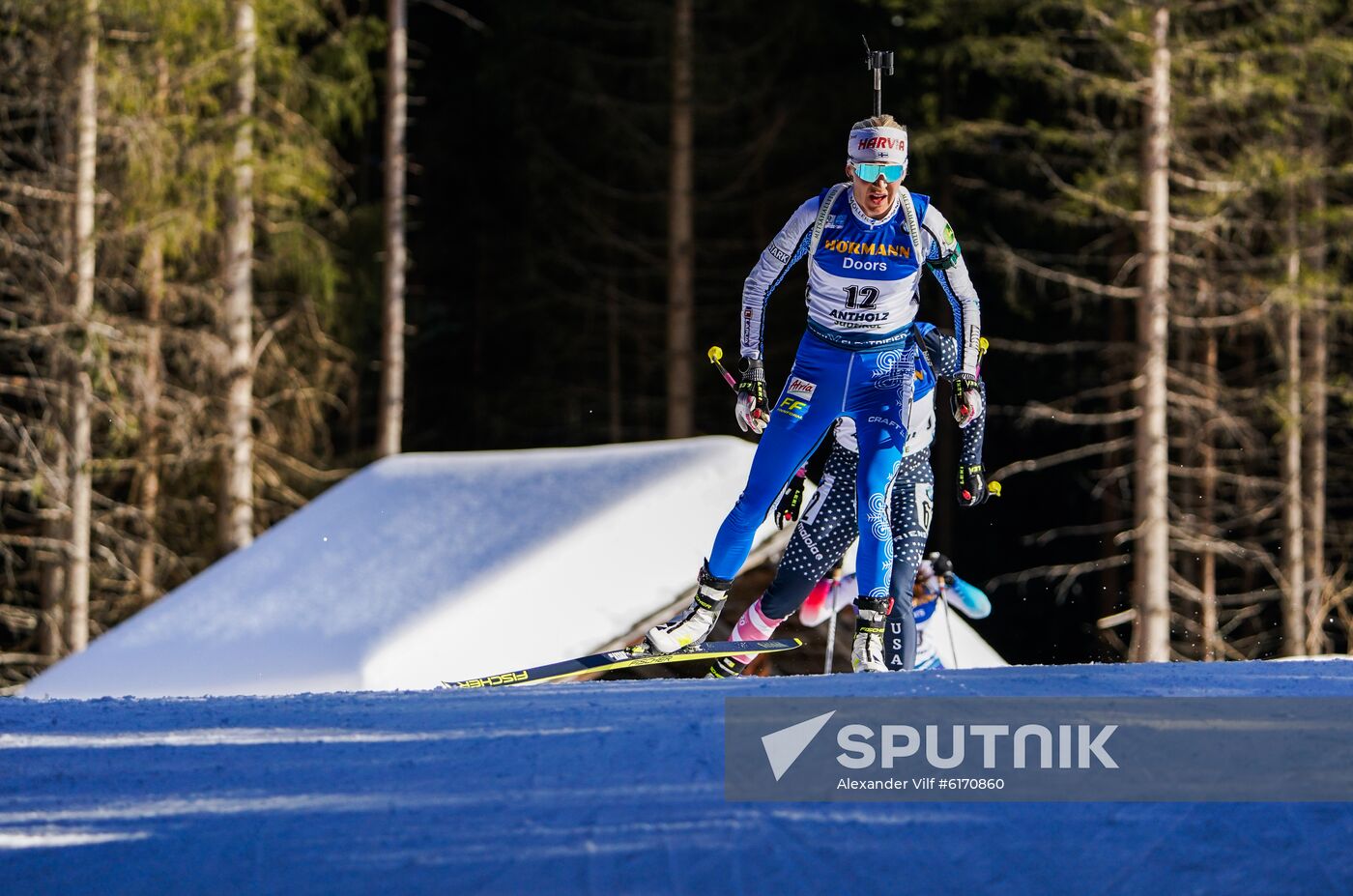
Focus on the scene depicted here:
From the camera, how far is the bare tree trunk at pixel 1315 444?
18500 mm

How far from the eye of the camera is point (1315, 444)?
19.1 meters

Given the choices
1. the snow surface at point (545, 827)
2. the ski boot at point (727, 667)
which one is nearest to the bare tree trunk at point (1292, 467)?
the ski boot at point (727, 667)

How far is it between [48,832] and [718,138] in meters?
21.2

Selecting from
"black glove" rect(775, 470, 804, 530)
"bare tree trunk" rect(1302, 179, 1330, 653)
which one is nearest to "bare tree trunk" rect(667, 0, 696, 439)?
"bare tree trunk" rect(1302, 179, 1330, 653)

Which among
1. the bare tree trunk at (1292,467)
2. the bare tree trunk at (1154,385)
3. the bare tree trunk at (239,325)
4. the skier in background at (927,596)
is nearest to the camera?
the skier in background at (927,596)

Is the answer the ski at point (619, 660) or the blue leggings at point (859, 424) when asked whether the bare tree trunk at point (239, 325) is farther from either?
the blue leggings at point (859, 424)

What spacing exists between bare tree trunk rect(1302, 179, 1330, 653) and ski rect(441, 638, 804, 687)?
500 inches

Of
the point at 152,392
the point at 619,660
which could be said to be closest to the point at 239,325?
the point at 152,392

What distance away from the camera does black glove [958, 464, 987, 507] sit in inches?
285

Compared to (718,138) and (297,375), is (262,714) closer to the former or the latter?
(297,375)

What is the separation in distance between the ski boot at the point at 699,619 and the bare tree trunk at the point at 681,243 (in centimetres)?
1201

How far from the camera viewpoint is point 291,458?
20.5 m

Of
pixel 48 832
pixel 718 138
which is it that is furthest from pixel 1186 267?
pixel 48 832

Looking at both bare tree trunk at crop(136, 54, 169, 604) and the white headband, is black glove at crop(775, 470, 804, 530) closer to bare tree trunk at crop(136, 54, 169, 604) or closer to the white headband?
the white headband
